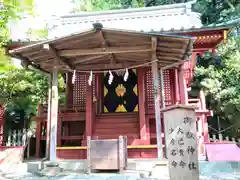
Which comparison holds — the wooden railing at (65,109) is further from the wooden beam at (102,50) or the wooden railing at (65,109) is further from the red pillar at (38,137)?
the wooden beam at (102,50)

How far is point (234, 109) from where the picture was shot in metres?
13.2

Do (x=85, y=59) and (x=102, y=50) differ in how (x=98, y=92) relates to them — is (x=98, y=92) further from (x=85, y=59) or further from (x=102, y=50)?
(x=102, y=50)

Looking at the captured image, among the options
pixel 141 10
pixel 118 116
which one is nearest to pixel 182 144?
pixel 118 116

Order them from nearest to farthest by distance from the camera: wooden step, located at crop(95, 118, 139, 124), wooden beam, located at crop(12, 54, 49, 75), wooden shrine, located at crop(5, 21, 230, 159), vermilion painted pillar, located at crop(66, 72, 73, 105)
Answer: wooden shrine, located at crop(5, 21, 230, 159)
wooden beam, located at crop(12, 54, 49, 75)
wooden step, located at crop(95, 118, 139, 124)
vermilion painted pillar, located at crop(66, 72, 73, 105)

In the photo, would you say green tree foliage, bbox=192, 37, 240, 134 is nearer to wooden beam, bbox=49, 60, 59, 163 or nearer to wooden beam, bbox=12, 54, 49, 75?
wooden beam, bbox=12, 54, 49, 75

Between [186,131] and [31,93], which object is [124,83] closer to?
[31,93]

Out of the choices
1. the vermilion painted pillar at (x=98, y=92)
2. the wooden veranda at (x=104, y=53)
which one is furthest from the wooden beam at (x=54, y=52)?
the vermilion painted pillar at (x=98, y=92)

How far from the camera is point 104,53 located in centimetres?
689

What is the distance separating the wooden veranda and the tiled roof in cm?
304

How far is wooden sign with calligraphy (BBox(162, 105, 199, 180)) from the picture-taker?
3473mm

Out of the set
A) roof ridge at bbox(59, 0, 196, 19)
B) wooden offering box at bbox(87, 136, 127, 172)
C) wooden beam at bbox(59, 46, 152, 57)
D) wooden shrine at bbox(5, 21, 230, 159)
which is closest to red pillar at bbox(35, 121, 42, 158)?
wooden shrine at bbox(5, 21, 230, 159)

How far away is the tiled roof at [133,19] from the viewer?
1058cm

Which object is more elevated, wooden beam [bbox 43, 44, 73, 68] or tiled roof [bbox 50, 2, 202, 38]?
tiled roof [bbox 50, 2, 202, 38]

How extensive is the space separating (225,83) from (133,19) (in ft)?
21.3
